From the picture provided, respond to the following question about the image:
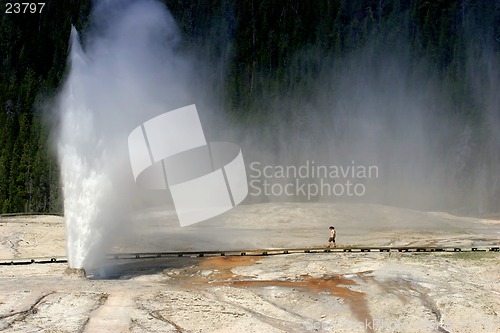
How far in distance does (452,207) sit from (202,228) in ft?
78.7

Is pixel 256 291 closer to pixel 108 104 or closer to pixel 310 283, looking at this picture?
pixel 310 283

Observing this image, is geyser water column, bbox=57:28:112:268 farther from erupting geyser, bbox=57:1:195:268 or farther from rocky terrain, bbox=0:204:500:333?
rocky terrain, bbox=0:204:500:333

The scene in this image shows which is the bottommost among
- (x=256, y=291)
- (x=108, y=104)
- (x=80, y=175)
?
(x=256, y=291)

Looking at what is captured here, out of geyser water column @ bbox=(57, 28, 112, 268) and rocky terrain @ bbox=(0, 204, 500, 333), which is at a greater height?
geyser water column @ bbox=(57, 28, 112, 268)

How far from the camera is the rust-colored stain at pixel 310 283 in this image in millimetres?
13922

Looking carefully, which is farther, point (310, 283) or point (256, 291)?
point (310, 283)

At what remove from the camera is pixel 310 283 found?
16297 millimetres

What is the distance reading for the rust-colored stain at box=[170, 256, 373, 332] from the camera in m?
13.9

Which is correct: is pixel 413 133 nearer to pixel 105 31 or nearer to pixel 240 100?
pixel 240 100

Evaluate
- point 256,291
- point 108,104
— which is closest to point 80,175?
point 256,291

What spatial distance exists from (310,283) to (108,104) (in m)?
34.2

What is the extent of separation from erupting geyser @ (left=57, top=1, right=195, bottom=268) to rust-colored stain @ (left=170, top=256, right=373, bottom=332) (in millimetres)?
4101

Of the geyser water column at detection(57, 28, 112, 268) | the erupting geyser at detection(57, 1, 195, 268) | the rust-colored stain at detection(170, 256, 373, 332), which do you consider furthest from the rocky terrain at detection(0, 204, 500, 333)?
the erupting geyser at detection(57, 1, 195, 268)

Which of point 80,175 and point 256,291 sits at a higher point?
point 80,175
